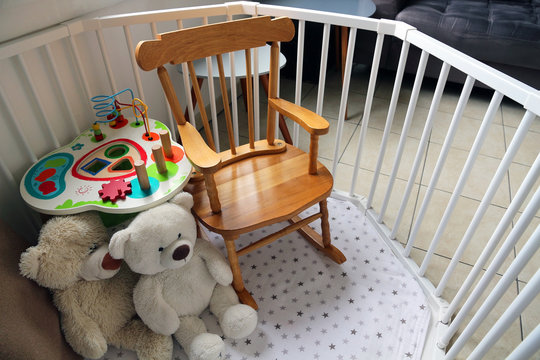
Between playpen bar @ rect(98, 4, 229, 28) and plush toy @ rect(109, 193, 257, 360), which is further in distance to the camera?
playpen bar @ rect(98, 4, 229, 28)

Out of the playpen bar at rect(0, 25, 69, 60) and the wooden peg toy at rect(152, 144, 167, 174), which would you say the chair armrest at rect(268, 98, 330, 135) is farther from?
the playpen bar at rect(0, 25, 69, 60)

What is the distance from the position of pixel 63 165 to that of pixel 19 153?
0.13 meters

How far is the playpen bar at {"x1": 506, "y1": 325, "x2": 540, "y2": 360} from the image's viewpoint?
0.66m

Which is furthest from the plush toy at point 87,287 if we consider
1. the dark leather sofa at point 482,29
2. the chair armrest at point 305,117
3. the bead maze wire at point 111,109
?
the dark leather sofa at point 482,29

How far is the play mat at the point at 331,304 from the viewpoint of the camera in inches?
41.0

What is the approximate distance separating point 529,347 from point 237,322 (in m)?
0.69

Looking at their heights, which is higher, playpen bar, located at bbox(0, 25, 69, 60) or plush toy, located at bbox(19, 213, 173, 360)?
playpen bar, located at bbox(0, 25, 69, 60)

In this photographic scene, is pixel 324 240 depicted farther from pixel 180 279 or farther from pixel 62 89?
pixel 62 89

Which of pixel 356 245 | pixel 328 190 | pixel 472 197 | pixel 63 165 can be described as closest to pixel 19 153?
pixel 63 165

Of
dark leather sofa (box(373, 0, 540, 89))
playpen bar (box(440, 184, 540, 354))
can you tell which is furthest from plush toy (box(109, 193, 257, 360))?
dark leather sofa (box(373, 0, 540, 89))

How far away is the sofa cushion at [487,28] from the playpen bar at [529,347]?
6.27 ft

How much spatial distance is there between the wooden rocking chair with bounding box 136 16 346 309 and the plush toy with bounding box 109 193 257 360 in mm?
69

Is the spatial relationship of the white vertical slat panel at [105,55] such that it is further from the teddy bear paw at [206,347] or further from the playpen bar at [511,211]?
the playpen bar at [511,211]

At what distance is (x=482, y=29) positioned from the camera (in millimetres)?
→ 2053
